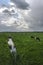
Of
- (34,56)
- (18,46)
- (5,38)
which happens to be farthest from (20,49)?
(5,38)

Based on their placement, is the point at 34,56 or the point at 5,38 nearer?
the point at 34,56

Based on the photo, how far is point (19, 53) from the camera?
77.2m

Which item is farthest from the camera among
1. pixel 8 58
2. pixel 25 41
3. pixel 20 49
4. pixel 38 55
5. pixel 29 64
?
pixel 25 41

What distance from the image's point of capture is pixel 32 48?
273ft

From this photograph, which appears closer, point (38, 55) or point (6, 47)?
point (38, 55)

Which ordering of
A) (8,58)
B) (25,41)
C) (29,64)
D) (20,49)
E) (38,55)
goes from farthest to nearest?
(25,41)
(20,49)
(38,55)
(8,58)
(29,64)

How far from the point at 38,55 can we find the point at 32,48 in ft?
24.1

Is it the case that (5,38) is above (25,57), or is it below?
above

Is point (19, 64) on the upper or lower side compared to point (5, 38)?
lower

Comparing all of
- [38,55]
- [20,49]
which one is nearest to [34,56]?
→ [38,55]

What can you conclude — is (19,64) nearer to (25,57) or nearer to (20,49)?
(25,57)

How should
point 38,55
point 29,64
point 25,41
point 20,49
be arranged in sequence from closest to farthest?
point 29,64 < point 38,55 < point 20,49 < point 25,41

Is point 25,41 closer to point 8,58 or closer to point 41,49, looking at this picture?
point 41,49

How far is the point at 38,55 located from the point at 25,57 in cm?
583
